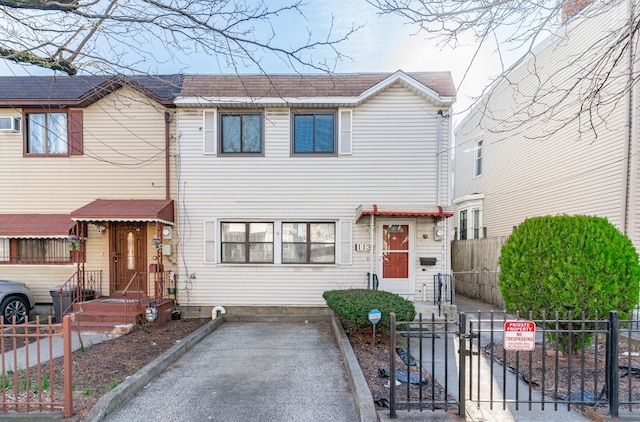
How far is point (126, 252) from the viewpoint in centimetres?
901

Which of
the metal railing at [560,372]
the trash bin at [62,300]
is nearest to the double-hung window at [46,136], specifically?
the trash bin at [62,300]

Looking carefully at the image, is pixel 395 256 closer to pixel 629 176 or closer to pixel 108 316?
pixel 629 176

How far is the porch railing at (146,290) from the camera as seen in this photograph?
767cm

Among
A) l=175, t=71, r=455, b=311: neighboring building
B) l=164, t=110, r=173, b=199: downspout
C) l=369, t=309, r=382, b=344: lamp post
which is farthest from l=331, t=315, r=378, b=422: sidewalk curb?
l=164, t=110, r=173, b=199: downspout

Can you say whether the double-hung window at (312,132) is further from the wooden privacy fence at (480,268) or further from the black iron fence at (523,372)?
the wooden privacy fence at (480,268)

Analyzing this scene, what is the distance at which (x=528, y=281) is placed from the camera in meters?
5.21

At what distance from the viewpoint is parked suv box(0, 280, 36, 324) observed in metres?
7.80

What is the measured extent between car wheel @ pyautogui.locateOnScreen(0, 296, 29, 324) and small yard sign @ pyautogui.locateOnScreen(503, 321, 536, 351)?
33.8 feet

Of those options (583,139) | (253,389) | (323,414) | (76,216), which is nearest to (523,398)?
(323,414)

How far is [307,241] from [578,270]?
5.82 m

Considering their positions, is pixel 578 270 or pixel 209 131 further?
pixel 209 131

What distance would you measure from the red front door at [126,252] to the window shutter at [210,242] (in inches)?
71.1

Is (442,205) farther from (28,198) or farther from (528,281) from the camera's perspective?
(28,198)

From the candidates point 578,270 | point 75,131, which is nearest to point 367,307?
point 578,270
